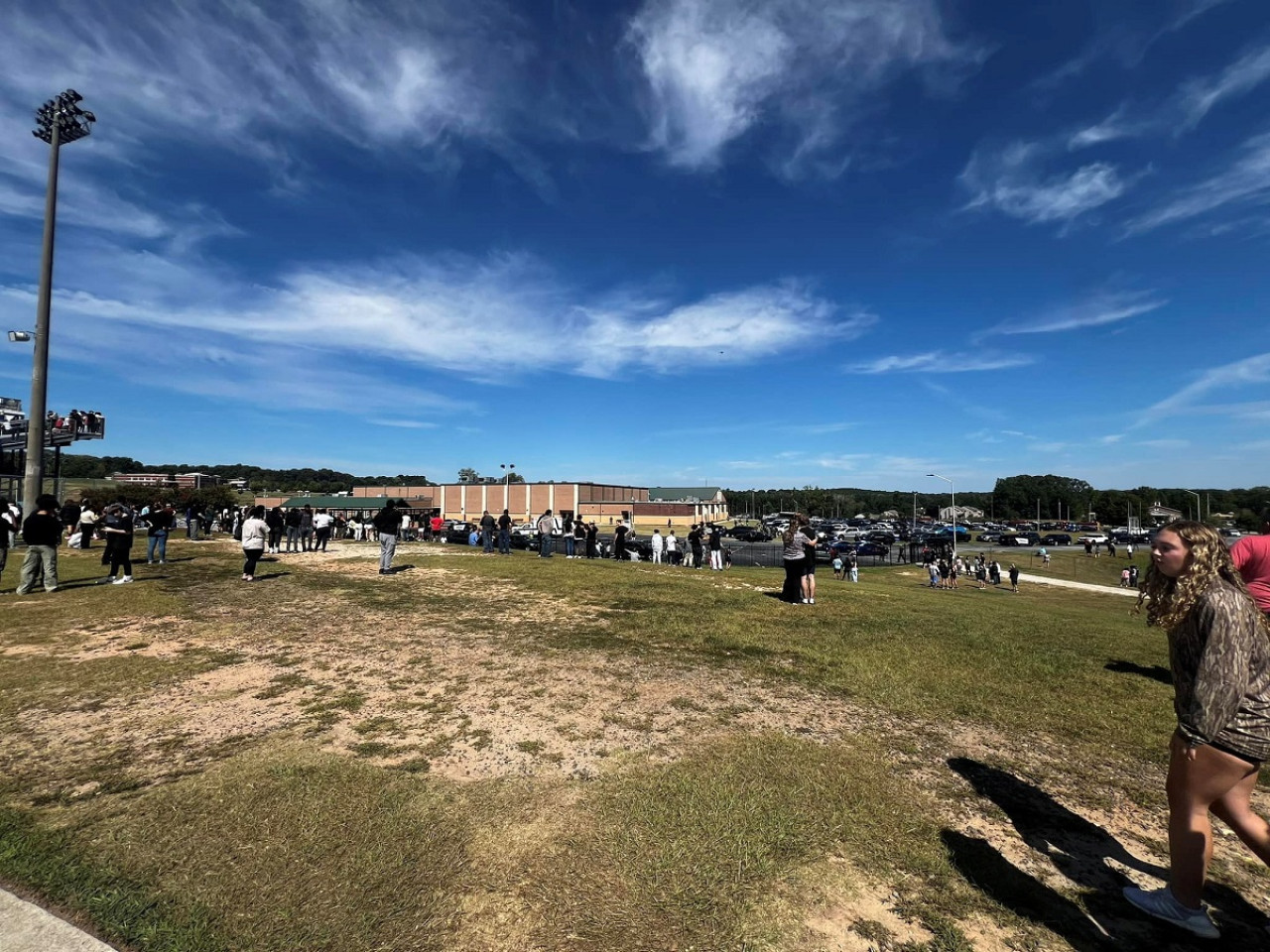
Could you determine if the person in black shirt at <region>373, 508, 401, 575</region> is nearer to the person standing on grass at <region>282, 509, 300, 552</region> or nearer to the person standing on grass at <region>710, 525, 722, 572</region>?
the person standing on grass at <region>282, 509, 300, 552</region>

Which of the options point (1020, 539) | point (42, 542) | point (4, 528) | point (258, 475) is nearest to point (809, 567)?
point (42, 542)

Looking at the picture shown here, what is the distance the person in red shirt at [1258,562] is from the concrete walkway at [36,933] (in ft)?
23.8

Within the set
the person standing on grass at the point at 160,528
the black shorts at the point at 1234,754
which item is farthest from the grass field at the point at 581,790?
the person standing on grass at the point at 160,528

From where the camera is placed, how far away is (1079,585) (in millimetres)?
32469

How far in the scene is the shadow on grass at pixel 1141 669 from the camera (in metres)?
6.35

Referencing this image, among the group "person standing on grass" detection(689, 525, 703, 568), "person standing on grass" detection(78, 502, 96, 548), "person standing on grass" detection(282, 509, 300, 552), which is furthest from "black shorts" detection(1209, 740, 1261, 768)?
"person standing on grass" detection(78, 502, 96, 548)

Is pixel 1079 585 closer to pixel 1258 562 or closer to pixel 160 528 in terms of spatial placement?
pixel 1258 562

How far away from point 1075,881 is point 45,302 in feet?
77.7

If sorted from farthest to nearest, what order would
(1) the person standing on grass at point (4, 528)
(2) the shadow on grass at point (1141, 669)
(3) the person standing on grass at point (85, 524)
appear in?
(3) the person standing on grass at point (85, 524) < (1) the person standing on grass at point (4, 528) < (2) the shadow on grass at point (1141, 669)

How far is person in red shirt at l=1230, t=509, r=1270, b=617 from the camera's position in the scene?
14.2 feet

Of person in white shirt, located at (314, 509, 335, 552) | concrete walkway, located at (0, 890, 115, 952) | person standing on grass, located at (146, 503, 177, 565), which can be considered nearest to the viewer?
concrete walkway, located at (0, 890, 115, 952)

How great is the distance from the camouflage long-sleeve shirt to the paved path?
34.0m

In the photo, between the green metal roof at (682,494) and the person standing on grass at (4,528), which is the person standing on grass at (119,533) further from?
the green metal roof at (682,494)

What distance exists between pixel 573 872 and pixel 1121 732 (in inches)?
192
